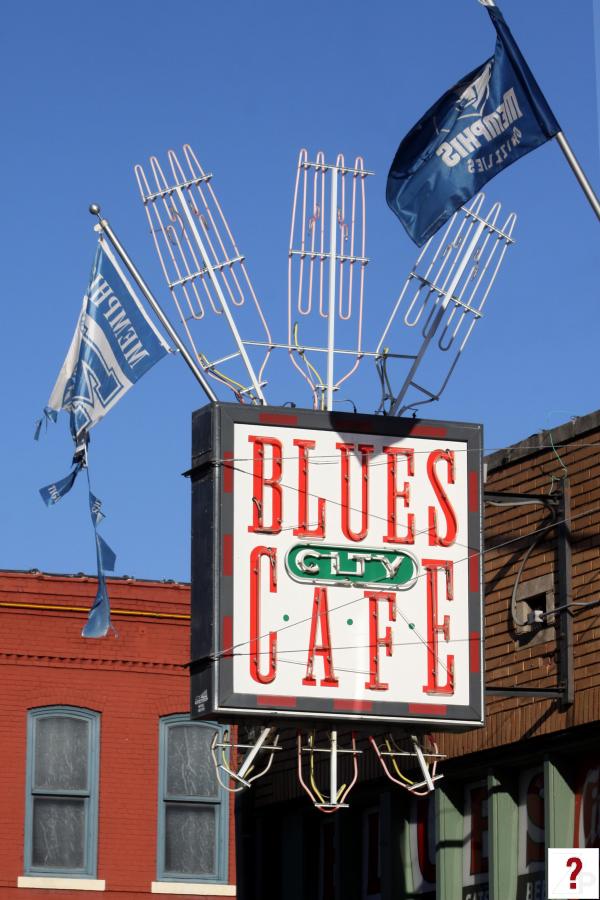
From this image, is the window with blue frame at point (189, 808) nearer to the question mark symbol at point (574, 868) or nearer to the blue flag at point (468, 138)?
the blue flag at point (468, 138)

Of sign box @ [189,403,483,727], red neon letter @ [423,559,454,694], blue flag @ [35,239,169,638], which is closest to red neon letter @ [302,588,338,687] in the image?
sign box @ [189,403,483,727]

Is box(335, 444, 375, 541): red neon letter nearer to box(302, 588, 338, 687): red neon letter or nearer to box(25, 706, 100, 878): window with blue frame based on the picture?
box(302, 588, 338, 687): red neon letter

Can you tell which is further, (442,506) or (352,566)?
(442,506)

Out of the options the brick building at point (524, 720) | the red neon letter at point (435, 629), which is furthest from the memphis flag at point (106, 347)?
the brick building at point (524, 720)

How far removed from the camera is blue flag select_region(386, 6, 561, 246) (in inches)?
678

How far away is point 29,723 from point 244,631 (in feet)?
35.4

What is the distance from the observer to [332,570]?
17875 millimetres

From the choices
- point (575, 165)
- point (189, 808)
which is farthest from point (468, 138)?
point (189, 808)

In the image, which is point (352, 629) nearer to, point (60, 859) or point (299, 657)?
point (299, 657)

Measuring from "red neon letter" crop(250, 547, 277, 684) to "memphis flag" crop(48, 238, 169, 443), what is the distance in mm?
2357

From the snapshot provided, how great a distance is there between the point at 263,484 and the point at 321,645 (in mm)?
1532

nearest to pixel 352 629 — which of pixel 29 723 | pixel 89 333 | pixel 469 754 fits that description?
pixel 469 754

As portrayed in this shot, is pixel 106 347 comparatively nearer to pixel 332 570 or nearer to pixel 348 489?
pixel 348 489

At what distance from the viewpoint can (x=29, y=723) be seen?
27.5 m
